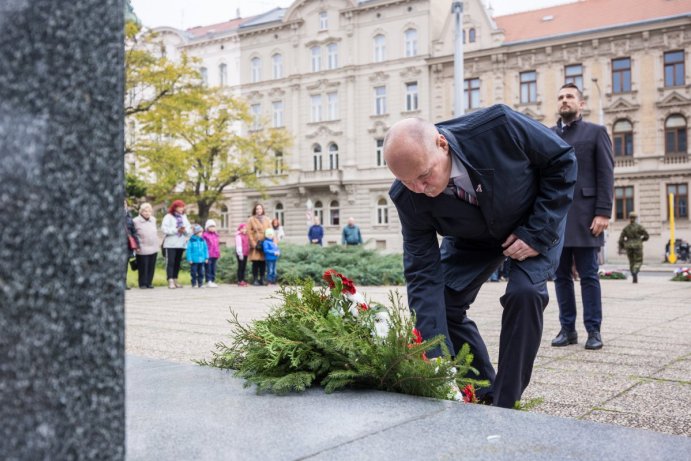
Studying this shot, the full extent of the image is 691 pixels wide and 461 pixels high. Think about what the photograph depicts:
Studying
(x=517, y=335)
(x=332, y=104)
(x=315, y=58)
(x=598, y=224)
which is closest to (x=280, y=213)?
(x=332, y=104)

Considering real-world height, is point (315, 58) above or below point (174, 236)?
above

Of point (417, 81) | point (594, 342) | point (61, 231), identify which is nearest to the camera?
point (61, 231)

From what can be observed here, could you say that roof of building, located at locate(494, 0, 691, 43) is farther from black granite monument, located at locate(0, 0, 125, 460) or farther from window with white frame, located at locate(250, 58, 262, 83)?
black granite monument, located at locate(0, 0, 125, 460)

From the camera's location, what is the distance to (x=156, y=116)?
83.1 ft

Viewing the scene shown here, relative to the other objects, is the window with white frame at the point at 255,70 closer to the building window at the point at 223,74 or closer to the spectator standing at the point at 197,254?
the building window at the point at 223,74

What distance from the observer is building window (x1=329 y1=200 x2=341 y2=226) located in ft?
141

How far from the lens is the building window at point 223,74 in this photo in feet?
156

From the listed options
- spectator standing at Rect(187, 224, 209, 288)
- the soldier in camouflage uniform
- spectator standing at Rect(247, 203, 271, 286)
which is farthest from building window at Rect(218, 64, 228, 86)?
the soldier in camouflage uniform

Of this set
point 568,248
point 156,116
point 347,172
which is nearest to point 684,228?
point 347,172

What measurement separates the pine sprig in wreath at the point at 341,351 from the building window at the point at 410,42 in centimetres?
3887

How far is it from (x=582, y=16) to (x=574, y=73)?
13.7 ft

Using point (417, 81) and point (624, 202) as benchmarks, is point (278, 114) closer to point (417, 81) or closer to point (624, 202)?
point (417, 81)

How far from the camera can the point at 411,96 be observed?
40.9 meters

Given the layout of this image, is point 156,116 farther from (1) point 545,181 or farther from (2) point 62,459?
(2) point 62,459
